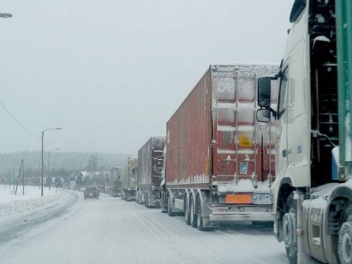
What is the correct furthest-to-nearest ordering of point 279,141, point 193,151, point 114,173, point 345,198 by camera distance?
point 114,173, point 193,151, point 279,141, point 345,198

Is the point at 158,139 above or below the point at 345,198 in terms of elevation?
above

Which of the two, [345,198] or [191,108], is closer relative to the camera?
[345,198]

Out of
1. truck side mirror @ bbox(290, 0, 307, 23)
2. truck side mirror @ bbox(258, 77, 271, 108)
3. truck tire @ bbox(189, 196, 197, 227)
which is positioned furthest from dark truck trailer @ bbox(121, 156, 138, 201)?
truck side mirror @ bbox(290, 0, 307, 23)

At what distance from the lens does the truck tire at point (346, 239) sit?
19.3ft

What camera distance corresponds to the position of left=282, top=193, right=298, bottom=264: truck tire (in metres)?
8.05

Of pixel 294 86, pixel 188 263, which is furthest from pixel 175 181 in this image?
pixel 294 86

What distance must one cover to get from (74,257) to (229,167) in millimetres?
5116

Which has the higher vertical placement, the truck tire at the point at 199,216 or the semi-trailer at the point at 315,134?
the semi-trailer at the point at 315,134

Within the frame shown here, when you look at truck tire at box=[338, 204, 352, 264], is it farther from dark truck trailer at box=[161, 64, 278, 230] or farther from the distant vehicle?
the distant vehicle

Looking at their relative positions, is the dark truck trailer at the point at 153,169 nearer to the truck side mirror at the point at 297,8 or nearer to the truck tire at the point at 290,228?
the truck tire at the point at 290,228

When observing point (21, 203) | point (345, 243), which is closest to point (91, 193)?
point (21, 203)

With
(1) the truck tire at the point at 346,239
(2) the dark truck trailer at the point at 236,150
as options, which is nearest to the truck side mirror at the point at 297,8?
(1) the truck tire at the point at 346,239

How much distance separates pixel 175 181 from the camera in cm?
2172

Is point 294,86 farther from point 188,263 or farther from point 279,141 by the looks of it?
point 188,263
